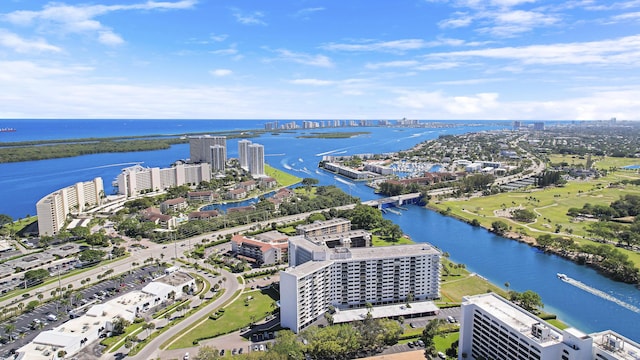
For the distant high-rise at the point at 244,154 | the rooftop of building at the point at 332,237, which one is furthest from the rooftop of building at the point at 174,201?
the distant high-rise at the point at 244,154

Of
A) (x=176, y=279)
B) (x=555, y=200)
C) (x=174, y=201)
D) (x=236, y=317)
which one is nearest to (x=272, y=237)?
(x=176, y=279)

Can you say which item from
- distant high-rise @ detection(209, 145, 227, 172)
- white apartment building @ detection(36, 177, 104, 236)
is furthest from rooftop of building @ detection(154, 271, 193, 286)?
distant high-rise @ detection(209, 145, 227, 172)

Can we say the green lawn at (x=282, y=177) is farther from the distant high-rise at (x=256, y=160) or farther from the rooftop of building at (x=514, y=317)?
the rooftop of building at (x=514, y=317)

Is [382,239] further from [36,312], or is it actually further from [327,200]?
[36,312]

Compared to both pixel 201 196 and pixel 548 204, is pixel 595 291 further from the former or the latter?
pixel 201 196

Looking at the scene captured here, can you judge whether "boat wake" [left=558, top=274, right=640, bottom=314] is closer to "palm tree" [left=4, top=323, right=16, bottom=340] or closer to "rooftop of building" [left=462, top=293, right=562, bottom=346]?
"rooftop of building" [left=462, top=293, right=562, bottom=346]
